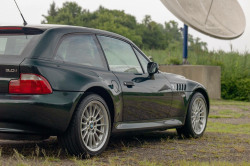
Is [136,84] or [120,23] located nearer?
[136,84]

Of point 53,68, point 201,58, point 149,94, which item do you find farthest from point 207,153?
point 201,58

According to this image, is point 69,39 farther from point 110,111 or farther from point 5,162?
point 5,162

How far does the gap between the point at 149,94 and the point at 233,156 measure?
1439 mm

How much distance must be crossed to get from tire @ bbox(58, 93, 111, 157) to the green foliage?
61.6m

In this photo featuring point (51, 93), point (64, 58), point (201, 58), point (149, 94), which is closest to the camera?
point (51, 93)

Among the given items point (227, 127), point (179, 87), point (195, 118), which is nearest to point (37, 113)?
point (179, 87)

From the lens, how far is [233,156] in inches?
218

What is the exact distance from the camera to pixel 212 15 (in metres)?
18.4

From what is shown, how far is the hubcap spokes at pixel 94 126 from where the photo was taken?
4961 millimetres

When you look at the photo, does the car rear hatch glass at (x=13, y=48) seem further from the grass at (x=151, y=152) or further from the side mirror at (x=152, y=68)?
the side mirror at (x=152, y=68)

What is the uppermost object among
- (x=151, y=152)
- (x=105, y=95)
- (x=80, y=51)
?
(x=80, y=51)

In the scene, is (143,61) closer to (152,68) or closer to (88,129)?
(152,68)

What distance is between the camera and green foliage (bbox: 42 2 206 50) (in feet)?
234

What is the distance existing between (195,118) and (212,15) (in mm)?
11848
